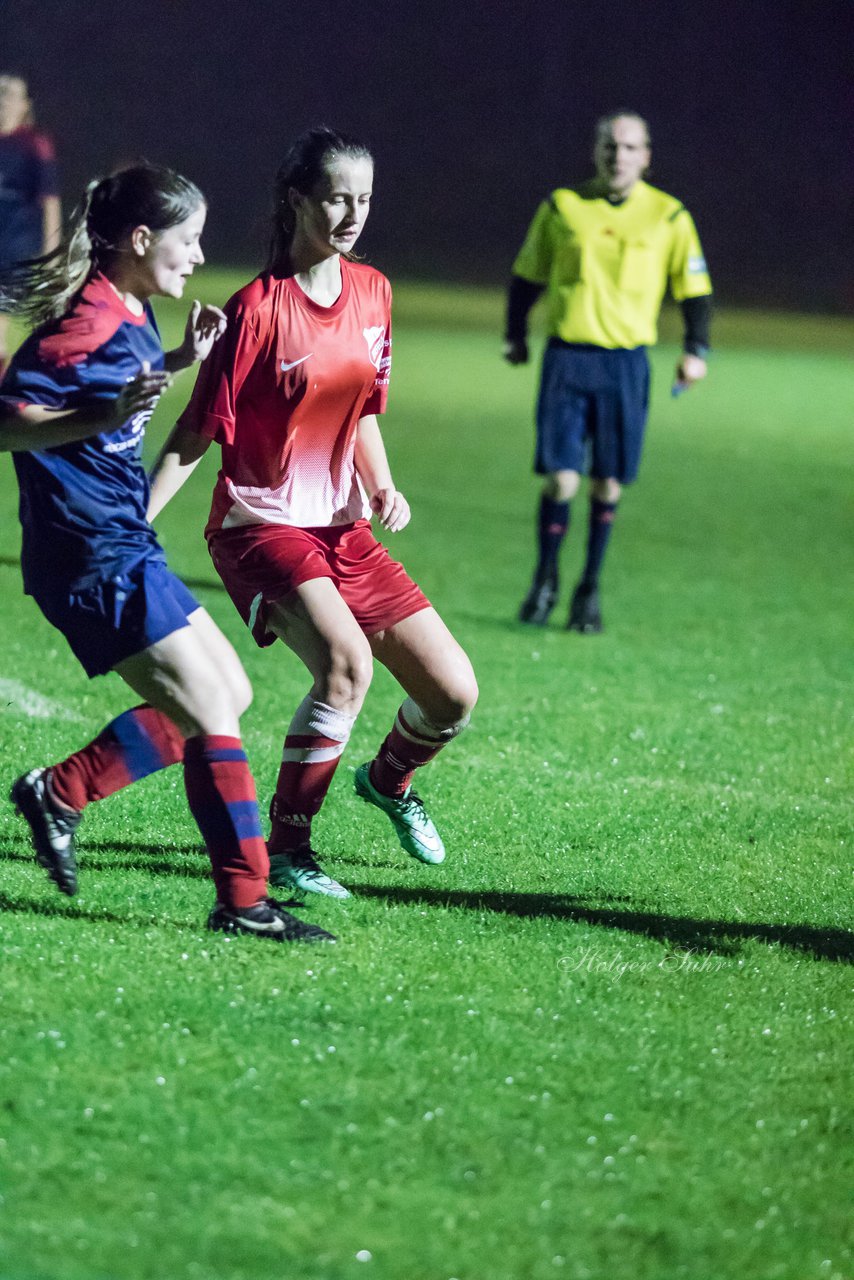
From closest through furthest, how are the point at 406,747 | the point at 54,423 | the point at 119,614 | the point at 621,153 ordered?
the point at 54,423 → the point at 119,614 → the point at 406,747 → the point at 621,153

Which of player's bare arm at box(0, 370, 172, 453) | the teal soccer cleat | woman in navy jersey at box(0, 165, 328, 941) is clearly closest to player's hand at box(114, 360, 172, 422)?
player's bare arm at box(0, 370, 172, 453)

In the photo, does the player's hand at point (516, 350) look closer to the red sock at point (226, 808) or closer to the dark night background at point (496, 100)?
the red sock at point (226, 808)

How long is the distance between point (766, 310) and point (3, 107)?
28791 millimetres

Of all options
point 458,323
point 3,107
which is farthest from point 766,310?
point 3,107

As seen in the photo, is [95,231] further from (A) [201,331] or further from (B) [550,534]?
(B) [550,534]

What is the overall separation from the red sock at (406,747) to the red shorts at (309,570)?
348 mm

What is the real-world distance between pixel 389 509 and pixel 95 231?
1.15 m

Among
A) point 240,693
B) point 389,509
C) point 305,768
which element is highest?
point 389,509

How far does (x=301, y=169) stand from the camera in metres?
4.68

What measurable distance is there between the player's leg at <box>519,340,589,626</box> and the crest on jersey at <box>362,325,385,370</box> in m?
4.34

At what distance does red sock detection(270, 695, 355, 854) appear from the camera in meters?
4.84

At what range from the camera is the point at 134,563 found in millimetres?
4246

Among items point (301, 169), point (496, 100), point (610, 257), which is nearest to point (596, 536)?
point (610, 257)

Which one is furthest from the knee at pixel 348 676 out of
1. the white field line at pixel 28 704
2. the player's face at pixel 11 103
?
the player's face at pixel 11 103
